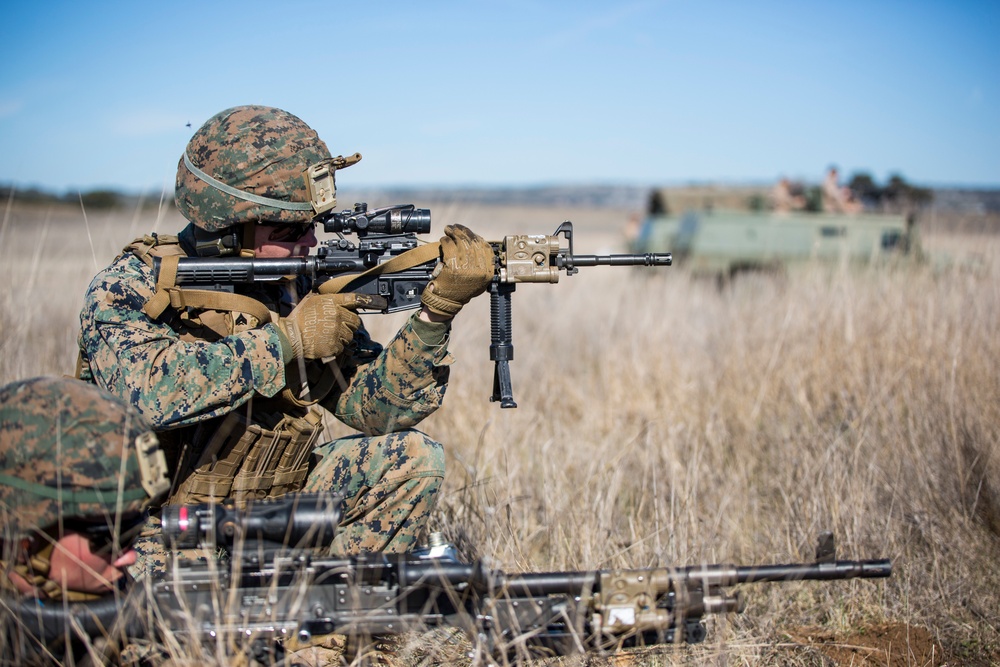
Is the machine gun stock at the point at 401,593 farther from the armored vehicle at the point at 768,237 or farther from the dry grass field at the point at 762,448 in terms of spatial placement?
the armored vehicle at the point at 768,237

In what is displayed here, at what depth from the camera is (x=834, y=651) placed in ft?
10.9

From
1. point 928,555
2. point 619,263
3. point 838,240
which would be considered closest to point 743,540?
point 928,555

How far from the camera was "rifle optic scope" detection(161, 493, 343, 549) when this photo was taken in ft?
7.96

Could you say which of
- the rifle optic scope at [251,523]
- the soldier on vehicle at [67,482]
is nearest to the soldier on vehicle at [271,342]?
the soldier on vehicle at [67,482]

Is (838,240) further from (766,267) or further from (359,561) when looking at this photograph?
(359,561)

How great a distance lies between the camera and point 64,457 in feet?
Answer: 7.79

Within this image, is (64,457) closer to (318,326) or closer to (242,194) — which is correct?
(318,326)

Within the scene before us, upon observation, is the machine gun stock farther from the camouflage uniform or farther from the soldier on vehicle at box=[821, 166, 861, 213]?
the soldier on vehicle at box=[821, 166, 861, 213]

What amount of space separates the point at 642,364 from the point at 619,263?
3154mm

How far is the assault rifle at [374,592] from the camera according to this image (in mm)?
2432

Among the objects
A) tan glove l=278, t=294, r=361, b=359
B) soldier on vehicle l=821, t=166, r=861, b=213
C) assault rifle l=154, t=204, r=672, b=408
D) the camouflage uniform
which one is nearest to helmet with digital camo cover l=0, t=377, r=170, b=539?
the camouflage uniform

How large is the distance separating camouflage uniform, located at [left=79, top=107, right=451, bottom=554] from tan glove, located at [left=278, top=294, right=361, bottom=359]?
0.05 metres

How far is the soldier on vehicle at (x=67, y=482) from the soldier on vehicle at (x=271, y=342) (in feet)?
1.57

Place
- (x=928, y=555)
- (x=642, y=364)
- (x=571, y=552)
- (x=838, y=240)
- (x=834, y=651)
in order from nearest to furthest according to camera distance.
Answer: (x=834, y=651) < (x=571, y=552) < (x=928, y=555) < (x=642, y=364) < (x=838, y=240)
